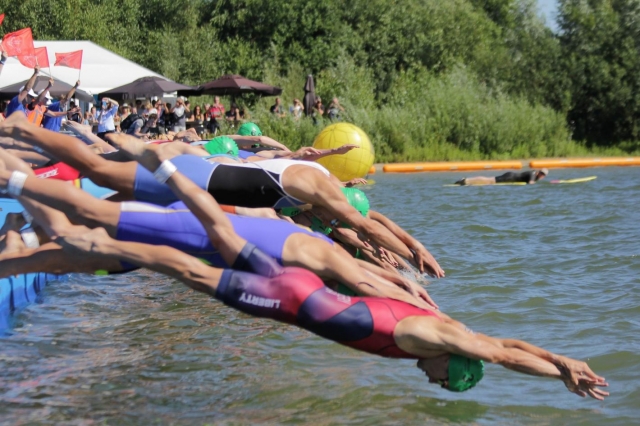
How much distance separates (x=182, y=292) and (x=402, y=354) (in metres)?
5.39

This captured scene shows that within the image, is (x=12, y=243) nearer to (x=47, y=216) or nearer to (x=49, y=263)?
(x=49, y=263)

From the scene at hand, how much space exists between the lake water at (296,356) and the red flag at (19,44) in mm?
7890

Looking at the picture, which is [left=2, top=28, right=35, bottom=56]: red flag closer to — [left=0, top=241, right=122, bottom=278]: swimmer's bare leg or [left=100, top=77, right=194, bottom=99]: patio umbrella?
[left=100, top=77, right=194, bottom=99]: patio umbrella

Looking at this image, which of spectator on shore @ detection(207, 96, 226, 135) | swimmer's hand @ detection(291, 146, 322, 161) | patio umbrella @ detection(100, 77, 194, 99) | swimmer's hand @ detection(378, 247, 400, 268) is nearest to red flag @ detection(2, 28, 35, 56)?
patio umbrella @ detection(100, 77, 194, 99)

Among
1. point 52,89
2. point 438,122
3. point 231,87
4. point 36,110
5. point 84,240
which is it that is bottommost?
point 438,122

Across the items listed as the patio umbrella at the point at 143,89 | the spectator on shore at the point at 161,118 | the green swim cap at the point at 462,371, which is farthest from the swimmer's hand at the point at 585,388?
the patio umbrella at the point at 143,89

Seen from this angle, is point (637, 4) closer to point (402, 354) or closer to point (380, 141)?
point (380, 141)

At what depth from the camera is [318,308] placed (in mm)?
5391

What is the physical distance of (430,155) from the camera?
96.6 feet

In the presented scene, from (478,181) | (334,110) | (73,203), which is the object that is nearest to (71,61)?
(334,110)

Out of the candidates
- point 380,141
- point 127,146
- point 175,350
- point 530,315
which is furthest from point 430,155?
point 127,146

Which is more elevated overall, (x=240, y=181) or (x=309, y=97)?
(x=309, y=97)

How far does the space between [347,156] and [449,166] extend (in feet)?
57.4

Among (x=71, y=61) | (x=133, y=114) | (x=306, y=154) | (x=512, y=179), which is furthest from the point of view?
(x=71, y=61)
